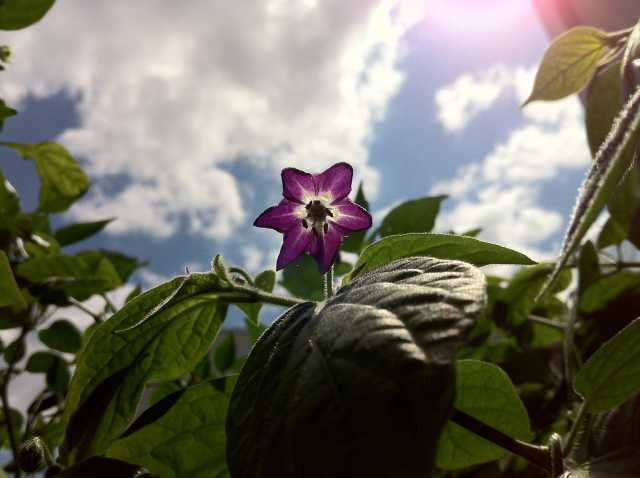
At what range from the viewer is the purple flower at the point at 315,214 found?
672 mm

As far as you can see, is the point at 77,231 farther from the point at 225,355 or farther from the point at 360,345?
the point at 360,345

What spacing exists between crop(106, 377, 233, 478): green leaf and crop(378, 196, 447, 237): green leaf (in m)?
0.46

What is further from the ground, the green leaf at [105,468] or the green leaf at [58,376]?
the green leaf at [58,376]

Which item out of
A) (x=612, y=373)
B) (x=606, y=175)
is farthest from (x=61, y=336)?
(x=606, y=175)

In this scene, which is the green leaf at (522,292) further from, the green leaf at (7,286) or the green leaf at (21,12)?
the green leaf at (21,12)

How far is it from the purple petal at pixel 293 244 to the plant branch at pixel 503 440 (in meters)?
0.27

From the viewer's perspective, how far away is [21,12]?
0.93 metres

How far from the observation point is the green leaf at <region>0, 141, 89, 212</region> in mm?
1133

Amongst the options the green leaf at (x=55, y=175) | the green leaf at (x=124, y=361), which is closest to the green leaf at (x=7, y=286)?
the green leaf at (x=124, y=361)

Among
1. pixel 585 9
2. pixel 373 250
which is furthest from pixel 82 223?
pixel 585 9

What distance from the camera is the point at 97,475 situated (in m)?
0.51

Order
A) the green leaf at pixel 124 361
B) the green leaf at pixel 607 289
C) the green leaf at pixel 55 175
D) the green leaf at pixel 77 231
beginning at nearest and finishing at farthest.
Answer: the green leaf at pixel 124 361, the green leaf at pixel 607 289, the green leaf at pixel 55 175, the green leaf at pixel 77 231

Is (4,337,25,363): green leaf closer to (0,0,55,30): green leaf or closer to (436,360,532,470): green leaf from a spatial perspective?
(0,0,55,30): green leaf

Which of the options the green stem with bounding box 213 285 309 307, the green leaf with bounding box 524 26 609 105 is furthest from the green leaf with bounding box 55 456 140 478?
the green leaf with bounding box 524 26 609 105
